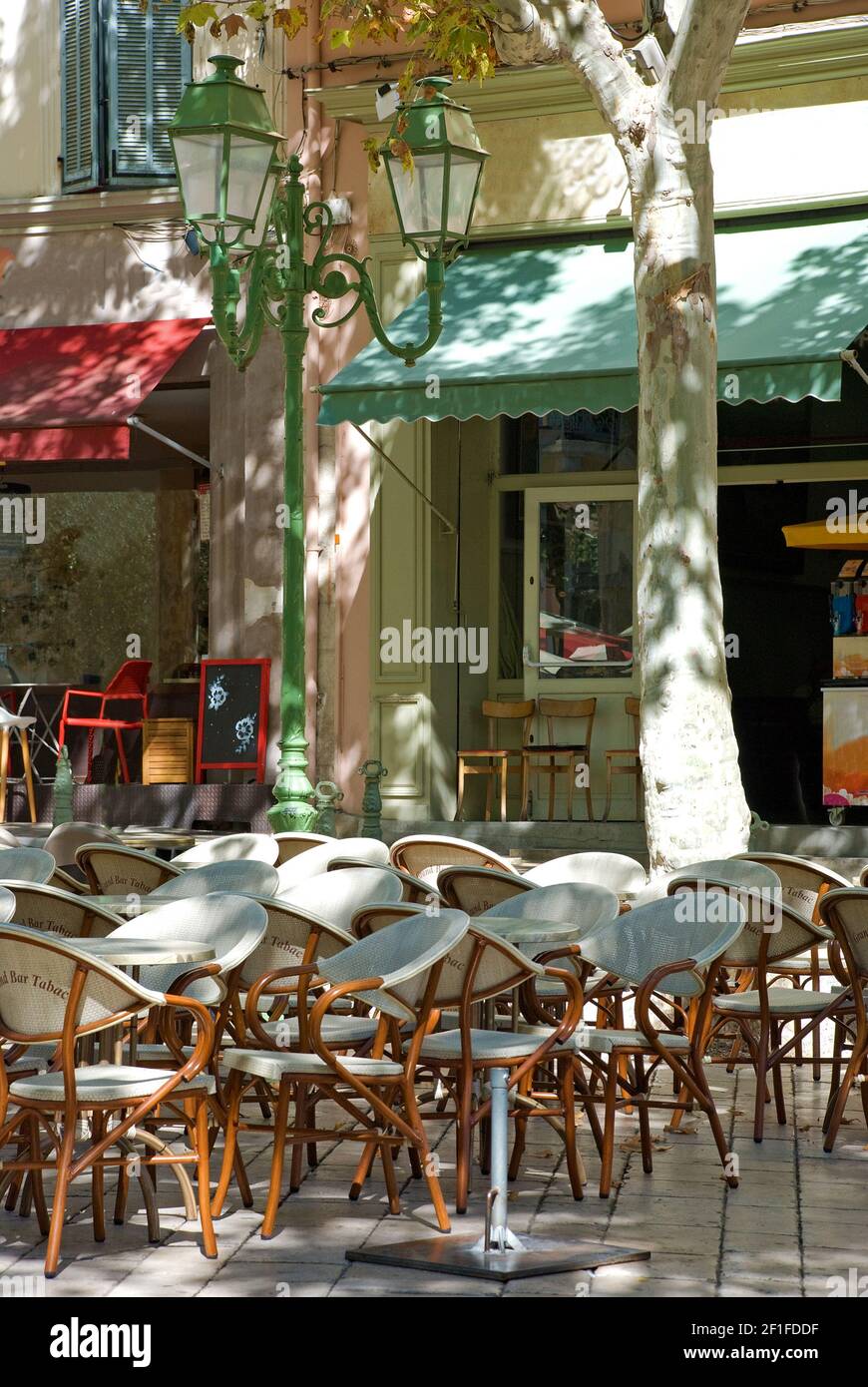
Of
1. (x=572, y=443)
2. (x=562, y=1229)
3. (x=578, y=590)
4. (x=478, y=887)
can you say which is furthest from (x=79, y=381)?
(x=562, y=1229)

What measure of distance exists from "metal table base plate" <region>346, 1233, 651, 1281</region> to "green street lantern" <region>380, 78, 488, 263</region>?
578 centimetres

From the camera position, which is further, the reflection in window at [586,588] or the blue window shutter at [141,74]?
the blue window shutter at [141,74]

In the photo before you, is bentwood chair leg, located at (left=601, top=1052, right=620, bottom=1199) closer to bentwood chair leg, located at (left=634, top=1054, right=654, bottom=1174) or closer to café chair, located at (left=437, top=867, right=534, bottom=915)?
bentwood chair leg, located at (left=634, top=1054, right=654, bottom=1174)

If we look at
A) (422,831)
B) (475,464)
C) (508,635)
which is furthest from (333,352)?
(422,831)

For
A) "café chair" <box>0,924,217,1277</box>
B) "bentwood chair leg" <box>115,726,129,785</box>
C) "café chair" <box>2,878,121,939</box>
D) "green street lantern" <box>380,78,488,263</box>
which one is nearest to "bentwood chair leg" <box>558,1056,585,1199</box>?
"café chair" <box>0,924,217,1277</box>

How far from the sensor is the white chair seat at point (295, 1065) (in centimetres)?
496

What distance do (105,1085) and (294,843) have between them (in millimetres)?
3162

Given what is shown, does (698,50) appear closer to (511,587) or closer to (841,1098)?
(841,1098)

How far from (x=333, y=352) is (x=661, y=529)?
6.00 m

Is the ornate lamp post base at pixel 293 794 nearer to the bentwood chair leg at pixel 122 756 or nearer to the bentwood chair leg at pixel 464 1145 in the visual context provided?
the bentwood chair leg at pixel 464 1145

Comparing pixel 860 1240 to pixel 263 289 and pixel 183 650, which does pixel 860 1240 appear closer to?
pixel 263 289

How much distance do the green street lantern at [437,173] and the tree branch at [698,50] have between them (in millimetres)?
1494

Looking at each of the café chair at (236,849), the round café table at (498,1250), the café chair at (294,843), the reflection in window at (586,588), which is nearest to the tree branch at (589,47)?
the café chair at (294,843)
